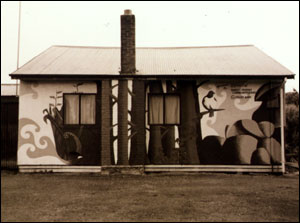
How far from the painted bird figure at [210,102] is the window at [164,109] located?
971 millimetres

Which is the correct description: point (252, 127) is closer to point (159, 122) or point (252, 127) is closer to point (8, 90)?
point (159, 122)

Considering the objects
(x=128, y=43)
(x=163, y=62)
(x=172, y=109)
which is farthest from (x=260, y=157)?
(x=128, y=43)

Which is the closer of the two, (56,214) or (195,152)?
(56,214)

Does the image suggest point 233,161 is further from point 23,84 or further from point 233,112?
point 23,84

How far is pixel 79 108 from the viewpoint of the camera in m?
12.0

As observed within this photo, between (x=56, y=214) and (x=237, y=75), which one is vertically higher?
(x=237, y=75)

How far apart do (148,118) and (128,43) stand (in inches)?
111

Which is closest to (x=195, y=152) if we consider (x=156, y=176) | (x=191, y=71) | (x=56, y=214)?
(x=156, y=176)

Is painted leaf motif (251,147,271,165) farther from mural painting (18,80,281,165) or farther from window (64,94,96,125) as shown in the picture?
window (64,94,96,125)

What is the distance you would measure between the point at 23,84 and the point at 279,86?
9.21m

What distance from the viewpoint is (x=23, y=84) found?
39.2ft

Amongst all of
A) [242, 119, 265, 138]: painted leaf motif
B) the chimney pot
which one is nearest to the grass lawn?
[242, 119, 265, 138]: painted leaf motif

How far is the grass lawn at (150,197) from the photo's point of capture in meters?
6.43

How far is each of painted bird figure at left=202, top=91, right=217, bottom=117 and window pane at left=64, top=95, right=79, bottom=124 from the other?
461 centimetres
